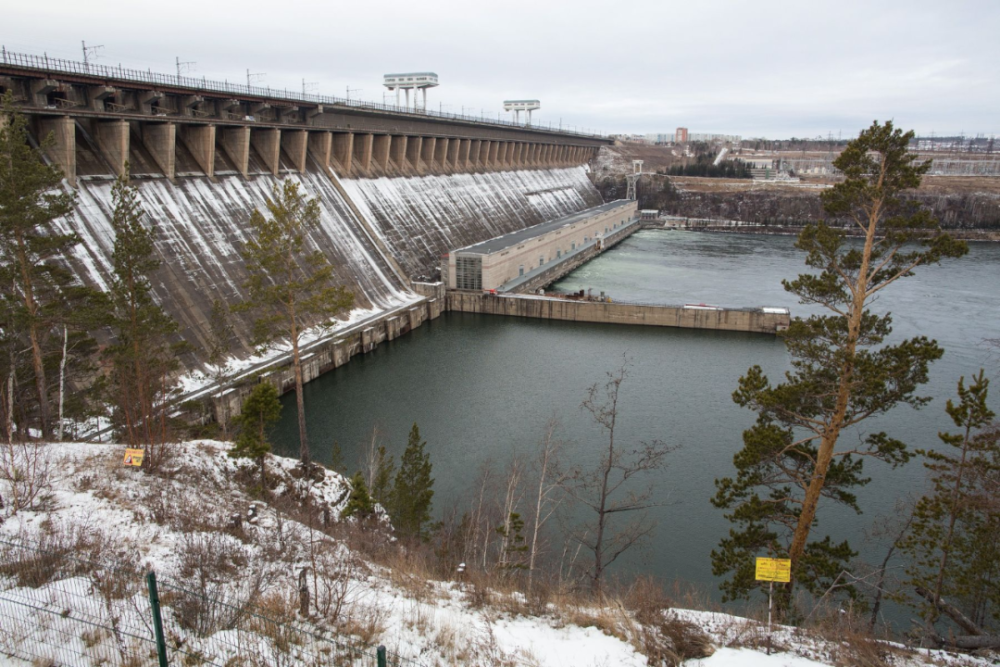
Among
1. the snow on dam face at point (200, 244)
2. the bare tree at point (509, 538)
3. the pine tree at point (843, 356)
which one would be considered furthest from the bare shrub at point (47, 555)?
the snow on dam face at point (200, 244)

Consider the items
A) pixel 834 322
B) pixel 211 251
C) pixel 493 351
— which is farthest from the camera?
pixel 493 351

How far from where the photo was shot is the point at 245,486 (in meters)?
13.0

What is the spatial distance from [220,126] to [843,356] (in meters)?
30.0

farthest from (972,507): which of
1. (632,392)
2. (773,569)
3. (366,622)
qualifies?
(632,392)

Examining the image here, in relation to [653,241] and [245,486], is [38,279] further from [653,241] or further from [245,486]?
[653,241]

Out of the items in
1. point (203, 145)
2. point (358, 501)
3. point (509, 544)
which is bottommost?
point (509, 544)

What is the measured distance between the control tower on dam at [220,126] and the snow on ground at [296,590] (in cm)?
1615

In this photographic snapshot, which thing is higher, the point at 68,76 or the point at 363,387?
the point at 68,76

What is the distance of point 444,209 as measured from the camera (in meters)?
47.0

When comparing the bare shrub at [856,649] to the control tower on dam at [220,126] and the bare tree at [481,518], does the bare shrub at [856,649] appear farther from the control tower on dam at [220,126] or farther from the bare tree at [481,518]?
the control tower on dam at [220,126]

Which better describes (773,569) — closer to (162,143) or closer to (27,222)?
(27,222)

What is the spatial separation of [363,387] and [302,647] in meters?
19.2

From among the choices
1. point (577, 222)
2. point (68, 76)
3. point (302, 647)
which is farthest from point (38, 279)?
point (577, 222)

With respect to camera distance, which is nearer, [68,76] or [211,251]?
[68,76]
